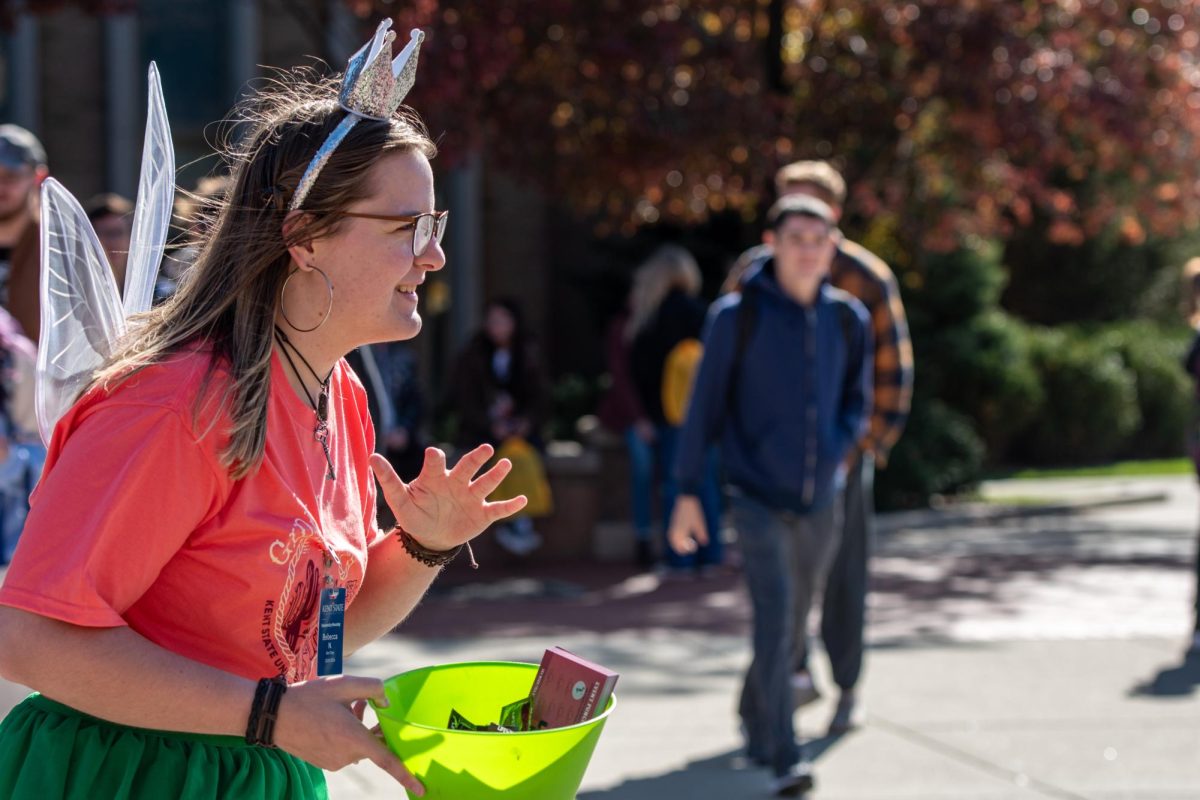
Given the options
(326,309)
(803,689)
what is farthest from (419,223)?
(803,689)

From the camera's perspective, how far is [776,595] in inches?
214

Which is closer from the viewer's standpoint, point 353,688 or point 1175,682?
point 353,688

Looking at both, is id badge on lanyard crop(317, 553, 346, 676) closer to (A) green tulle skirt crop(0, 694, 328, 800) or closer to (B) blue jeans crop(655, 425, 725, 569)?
(A) green tulle skirt crop(0, 694, 328, 800)

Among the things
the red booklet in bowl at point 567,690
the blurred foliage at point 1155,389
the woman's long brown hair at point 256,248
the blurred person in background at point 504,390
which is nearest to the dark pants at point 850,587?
the red booklet in bowl at point 567,690

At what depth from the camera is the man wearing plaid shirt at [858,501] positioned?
6.29 metres

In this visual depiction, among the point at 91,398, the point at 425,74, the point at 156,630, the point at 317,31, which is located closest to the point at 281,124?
the point at 91,398

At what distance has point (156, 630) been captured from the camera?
2047 mm

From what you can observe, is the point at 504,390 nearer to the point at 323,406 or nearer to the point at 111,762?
the point at 323,406

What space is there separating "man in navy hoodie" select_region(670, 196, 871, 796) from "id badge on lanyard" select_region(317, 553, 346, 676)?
333 centimetres

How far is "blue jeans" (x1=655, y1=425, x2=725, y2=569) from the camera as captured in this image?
10617 millimetres

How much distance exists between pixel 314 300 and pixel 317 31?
1109 cm

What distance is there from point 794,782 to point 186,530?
3.73 m

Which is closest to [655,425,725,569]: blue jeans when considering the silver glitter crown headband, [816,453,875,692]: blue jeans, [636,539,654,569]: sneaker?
[636,539,654,569]: sneaker

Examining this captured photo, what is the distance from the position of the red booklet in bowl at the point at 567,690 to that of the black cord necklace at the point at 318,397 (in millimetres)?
429
